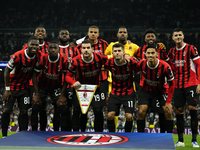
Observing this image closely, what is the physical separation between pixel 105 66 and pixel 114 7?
1540 cm

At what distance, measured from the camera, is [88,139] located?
3.90 m

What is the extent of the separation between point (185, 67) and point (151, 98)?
2.82 feet

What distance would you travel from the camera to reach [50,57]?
5422 mm

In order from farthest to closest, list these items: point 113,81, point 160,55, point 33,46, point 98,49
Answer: point 98,49 < point 160,55 < point 113,81 < point 33,46

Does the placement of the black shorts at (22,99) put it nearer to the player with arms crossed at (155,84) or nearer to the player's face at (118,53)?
the player's face at (118,53)

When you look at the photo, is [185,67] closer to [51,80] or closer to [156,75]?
[156,75]

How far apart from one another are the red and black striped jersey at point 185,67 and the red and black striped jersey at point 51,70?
2.15 metres

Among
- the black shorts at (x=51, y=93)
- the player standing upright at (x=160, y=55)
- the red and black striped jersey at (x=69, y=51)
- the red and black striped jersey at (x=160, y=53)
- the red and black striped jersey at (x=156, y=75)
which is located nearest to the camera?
the red and black striped jersey at (x=156, y=75)

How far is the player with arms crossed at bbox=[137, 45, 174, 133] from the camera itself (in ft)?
16.7

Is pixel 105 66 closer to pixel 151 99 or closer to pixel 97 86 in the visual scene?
pixel 97 86

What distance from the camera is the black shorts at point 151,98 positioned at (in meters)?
5.25

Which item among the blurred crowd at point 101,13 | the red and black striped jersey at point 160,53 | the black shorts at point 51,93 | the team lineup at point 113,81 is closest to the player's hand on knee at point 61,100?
the team lineup at point 113,81

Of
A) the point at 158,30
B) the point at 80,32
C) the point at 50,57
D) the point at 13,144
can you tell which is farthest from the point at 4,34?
the point at 13,144

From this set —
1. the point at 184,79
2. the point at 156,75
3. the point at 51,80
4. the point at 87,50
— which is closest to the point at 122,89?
the point at 156,75
